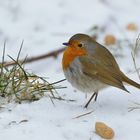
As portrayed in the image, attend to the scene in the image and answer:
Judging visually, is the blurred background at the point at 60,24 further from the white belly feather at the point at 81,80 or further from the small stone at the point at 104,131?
the small stone at the point at 104,131

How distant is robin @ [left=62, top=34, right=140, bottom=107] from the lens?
13.1 feet

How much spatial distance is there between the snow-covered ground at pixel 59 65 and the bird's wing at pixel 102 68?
0.65 feet

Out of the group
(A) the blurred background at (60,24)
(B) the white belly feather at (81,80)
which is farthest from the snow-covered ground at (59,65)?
(B) the white belly feather at (81,80)

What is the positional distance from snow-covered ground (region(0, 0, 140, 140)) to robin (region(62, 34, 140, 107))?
0.16 m

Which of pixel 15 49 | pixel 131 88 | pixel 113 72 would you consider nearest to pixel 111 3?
pixel 15 49

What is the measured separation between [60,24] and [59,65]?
2.41 feet

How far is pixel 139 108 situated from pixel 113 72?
0.95 ft

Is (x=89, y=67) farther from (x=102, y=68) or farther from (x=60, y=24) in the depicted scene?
(x=60, y=24)

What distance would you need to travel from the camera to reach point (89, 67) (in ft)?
13.2

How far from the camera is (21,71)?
4211mm

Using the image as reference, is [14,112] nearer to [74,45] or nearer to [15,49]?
[74,45]

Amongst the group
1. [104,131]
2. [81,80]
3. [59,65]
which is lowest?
[59,65]

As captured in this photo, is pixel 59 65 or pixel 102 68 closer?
pixel 102 68

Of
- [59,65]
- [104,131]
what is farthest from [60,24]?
[104,131]
